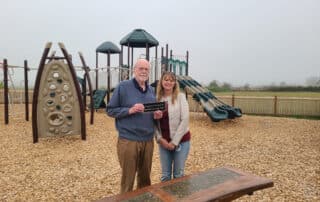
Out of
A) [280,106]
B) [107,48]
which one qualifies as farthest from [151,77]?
[280,106]

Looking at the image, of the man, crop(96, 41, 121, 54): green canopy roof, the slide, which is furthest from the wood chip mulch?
crop(96, 41, 121, 54): green canopy roof

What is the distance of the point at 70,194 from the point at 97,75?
9.30 metres

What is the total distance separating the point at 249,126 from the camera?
889 cm

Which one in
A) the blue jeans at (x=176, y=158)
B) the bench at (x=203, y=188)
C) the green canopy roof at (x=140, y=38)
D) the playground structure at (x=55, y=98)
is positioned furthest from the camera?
the green canopy roof at (x=140, y=38)

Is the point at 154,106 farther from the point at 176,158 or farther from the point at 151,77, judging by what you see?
the point at 151,77

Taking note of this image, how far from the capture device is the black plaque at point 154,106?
2.28m

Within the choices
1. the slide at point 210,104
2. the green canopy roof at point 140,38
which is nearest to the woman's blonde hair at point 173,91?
the slide at point 210,104

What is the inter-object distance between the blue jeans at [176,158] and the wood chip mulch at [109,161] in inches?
41.4

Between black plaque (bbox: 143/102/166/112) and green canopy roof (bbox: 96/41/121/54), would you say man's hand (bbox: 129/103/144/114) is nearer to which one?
black plaque (bbox: 143/102/166/112)

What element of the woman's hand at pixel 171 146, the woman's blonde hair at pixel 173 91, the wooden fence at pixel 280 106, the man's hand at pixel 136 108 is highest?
the woman's blonde hair at pixel 173 91

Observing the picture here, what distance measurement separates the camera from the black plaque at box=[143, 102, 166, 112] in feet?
7.49

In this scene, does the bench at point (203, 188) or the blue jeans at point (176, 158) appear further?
the blue jeans at point (176, 158)

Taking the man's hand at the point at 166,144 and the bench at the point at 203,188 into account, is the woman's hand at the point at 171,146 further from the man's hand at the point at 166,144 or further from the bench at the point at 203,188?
the bench at the point at 203,188

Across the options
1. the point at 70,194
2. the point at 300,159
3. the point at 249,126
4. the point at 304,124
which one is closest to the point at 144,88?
the point at 70,194
